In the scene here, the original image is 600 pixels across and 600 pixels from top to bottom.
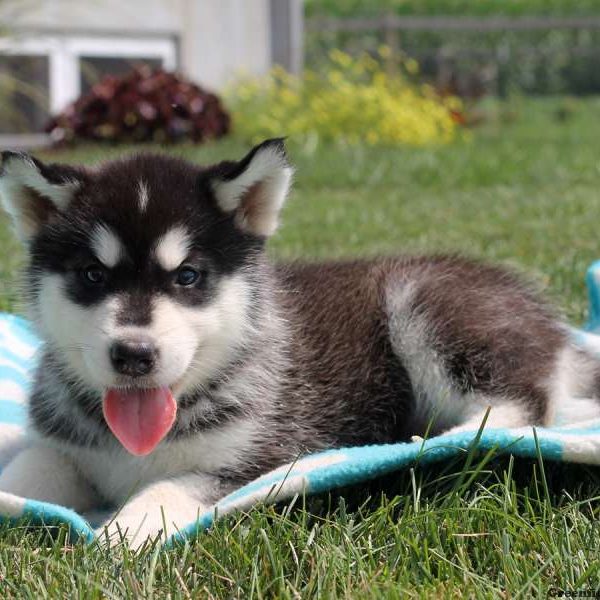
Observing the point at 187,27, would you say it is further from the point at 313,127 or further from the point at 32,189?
the point at 32,189

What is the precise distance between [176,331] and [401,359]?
111 cm

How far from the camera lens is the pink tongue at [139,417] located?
300 cm

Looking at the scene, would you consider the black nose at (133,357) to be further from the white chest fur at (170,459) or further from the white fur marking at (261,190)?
the white fur marking at (261,190)

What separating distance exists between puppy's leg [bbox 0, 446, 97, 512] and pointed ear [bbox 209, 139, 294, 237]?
928 millimetres

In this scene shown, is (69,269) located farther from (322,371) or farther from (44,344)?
(322,371)

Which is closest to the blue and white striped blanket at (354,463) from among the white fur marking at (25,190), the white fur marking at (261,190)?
the white fur marking at (261,190)

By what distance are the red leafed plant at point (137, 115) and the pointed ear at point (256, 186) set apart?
1013 cm

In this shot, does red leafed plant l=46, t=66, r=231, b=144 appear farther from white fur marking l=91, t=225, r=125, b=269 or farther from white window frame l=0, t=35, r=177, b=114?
white fur marking l=91, t=225, r=125, b=269

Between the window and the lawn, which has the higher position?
the window

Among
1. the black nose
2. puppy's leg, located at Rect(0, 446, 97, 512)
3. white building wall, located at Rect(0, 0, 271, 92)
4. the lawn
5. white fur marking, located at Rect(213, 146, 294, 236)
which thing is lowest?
puppy's leg, located at Rect(0, 446, 97, 512)

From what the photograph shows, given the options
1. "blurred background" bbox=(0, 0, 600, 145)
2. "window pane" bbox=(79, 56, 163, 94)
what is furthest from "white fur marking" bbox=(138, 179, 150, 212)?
"window pane" bbox=(79, 56, 163, 94)

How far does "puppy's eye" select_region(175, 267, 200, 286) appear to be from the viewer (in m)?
2.97

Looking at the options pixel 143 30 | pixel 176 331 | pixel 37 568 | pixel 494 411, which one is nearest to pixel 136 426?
pixel 176 331

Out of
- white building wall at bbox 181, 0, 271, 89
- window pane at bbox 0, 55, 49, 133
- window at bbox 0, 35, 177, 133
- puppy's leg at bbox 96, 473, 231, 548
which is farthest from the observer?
white building wall at bbox 181, 0, 271, 89
